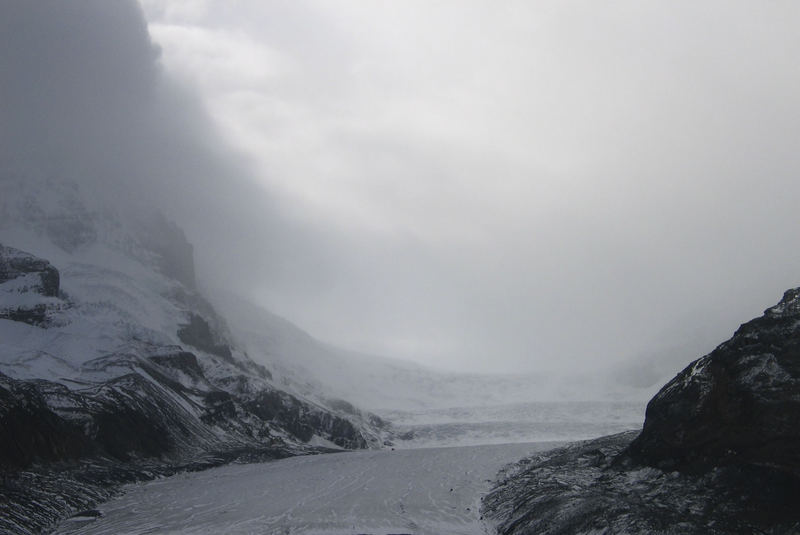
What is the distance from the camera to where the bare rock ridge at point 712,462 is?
21891 millimetres

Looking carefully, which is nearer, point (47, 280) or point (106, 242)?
point (47, 280)

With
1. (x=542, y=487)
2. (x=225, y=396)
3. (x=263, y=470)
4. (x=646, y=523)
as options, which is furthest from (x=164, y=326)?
(x=646, y=523)

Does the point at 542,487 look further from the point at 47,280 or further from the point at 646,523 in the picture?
the point at 47,280

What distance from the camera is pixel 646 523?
22516mm

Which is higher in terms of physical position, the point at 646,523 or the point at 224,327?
the point at 224,327

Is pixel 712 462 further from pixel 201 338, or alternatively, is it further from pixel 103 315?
pixel 201 338

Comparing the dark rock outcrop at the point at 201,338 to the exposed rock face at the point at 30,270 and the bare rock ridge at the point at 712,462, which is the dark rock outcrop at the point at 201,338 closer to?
the exposed rock face at the point at 30,270

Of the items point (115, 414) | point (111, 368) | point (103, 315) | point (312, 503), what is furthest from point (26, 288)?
point (312, 503)

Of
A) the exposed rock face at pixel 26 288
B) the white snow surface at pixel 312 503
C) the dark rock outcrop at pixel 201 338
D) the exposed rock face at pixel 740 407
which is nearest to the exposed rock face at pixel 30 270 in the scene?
the exposed rock face at pixel 26 288

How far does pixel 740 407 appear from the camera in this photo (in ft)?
82.6

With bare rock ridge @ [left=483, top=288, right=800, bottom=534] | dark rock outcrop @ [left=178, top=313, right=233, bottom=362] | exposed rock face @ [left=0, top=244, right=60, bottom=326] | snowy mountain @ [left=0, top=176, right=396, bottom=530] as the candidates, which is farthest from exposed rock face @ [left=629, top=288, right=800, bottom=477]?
dark rock outcrop @ [left=178, top=313, right=233, bottom=362]

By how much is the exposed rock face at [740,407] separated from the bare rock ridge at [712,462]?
0.04 m

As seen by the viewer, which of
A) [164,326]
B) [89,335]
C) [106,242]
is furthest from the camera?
[106,242]

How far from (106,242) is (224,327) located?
4407cm
